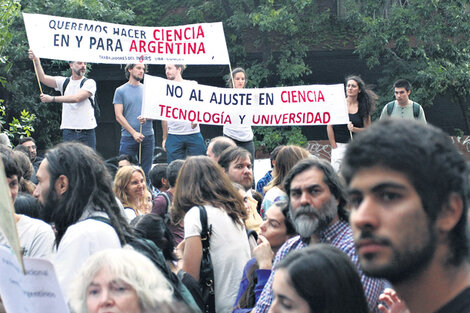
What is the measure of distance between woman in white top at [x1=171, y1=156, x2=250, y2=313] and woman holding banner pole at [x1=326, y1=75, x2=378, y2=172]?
440 cm

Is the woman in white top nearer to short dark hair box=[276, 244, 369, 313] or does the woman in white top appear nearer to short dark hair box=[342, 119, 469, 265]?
short dark hair box=[276, 244, 369, 313]

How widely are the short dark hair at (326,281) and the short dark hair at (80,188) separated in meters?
1.13

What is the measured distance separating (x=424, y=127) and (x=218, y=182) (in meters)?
3.14

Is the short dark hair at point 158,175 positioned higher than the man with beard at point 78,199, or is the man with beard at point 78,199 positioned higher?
the short dark hair at point 158,175

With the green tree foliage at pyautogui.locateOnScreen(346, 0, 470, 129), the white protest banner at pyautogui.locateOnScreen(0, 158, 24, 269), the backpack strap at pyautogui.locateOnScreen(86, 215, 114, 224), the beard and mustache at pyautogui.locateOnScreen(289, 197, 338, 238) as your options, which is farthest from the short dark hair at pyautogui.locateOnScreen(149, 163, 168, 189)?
the green tree foliage at pyautogui.locateOnScreen(346, 0, 470, 129)

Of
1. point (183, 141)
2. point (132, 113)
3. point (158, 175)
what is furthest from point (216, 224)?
point (132, 113)

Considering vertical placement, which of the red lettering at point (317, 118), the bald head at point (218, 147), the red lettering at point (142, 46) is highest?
the red lettering at point (142, 46)

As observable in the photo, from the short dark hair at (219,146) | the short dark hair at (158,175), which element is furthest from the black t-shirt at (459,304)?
the short dark hair at (158,175)

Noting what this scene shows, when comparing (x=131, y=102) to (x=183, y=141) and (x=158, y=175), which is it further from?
(x=158, y=175)

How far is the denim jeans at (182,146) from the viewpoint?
31.8ft

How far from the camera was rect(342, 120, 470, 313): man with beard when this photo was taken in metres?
1.85

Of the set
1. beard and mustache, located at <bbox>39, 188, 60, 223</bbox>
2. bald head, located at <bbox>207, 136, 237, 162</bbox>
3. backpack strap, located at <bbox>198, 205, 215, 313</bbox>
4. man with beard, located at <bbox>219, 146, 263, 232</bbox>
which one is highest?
bald head, located at <bbox>207, 136, 237, 162</bbox>

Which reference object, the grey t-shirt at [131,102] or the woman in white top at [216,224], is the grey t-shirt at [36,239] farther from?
the grey t-shirt at [131,102]

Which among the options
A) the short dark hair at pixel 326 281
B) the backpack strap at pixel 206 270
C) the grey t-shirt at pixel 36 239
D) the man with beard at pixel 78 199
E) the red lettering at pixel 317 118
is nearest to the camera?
the short dark hair at pixel 326 281
